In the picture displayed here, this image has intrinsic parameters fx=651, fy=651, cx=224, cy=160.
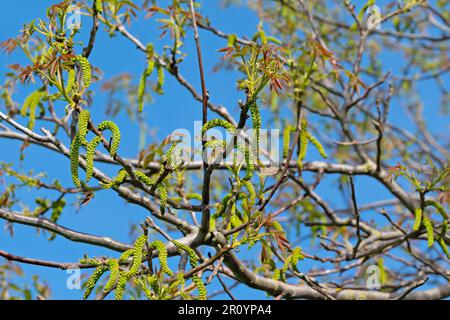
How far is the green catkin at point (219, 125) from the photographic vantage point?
7.80 ft

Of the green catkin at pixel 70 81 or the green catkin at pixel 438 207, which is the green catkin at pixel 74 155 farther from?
the green catkin at pixel 438 207

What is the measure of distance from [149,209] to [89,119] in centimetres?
70

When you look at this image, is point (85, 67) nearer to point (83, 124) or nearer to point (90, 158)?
point (83, 124)

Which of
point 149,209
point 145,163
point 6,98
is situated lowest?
point 149,209

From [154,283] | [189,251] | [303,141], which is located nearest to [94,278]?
[154,283]

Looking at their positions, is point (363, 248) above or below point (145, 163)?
below

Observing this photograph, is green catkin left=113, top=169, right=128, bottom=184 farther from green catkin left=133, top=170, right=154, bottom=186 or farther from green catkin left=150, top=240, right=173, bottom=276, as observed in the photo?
green catkin left=150, top=240, right=173, bottom=276

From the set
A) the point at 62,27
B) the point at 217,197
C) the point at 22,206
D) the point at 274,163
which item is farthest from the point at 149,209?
the point at 217,197

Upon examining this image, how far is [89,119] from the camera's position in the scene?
98.2 inches

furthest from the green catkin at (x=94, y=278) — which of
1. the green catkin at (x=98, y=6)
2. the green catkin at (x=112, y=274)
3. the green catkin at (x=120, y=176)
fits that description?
the green catkin at (x=98, y=6)

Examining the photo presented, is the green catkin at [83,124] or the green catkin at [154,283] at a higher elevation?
the green catkin at [83,124]

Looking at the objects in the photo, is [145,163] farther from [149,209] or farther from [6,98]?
[6,98]

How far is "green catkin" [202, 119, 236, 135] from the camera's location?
2.38 meters

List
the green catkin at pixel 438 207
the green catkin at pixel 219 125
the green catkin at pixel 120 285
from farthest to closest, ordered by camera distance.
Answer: the green catkin at pixel 438 207 → the green catkin at pixel 219 125 → the green catkin at pixel 120 285
